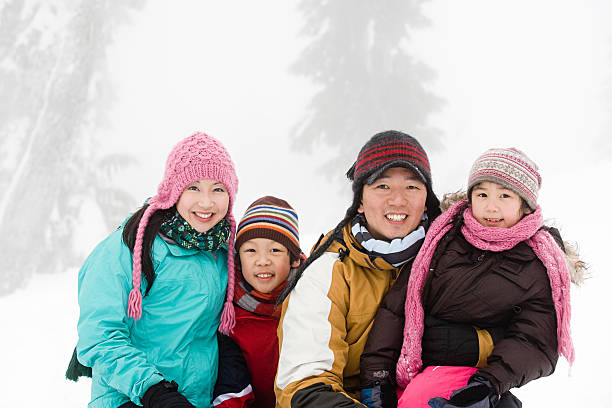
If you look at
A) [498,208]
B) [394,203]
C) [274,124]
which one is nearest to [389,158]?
[394,203]

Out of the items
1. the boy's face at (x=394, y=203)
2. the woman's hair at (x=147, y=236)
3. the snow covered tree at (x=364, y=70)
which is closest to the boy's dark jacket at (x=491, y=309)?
the boy's face at (x=394, y=203)

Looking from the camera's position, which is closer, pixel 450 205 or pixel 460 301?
pixel 460 301

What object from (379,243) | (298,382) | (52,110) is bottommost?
(298,382)

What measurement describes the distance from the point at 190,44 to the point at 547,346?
6105cm

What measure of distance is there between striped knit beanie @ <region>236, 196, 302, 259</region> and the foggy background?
1.88 m

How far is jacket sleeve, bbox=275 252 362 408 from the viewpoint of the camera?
2168mm

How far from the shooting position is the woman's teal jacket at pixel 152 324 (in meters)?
2.39

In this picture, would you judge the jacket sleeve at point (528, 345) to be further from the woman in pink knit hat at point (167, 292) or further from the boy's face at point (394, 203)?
the woman in pink knit hat at point (167, 292)

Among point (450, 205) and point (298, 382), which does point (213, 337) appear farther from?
point (450, 205)

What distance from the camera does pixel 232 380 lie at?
9.04ft

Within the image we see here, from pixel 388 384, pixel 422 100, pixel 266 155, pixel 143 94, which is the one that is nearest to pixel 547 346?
pixel 388 384

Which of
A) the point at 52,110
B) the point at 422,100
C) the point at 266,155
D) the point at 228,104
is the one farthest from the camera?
the point at 228,104

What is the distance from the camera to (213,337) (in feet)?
9.41

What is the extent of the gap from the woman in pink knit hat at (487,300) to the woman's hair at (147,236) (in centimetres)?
129
